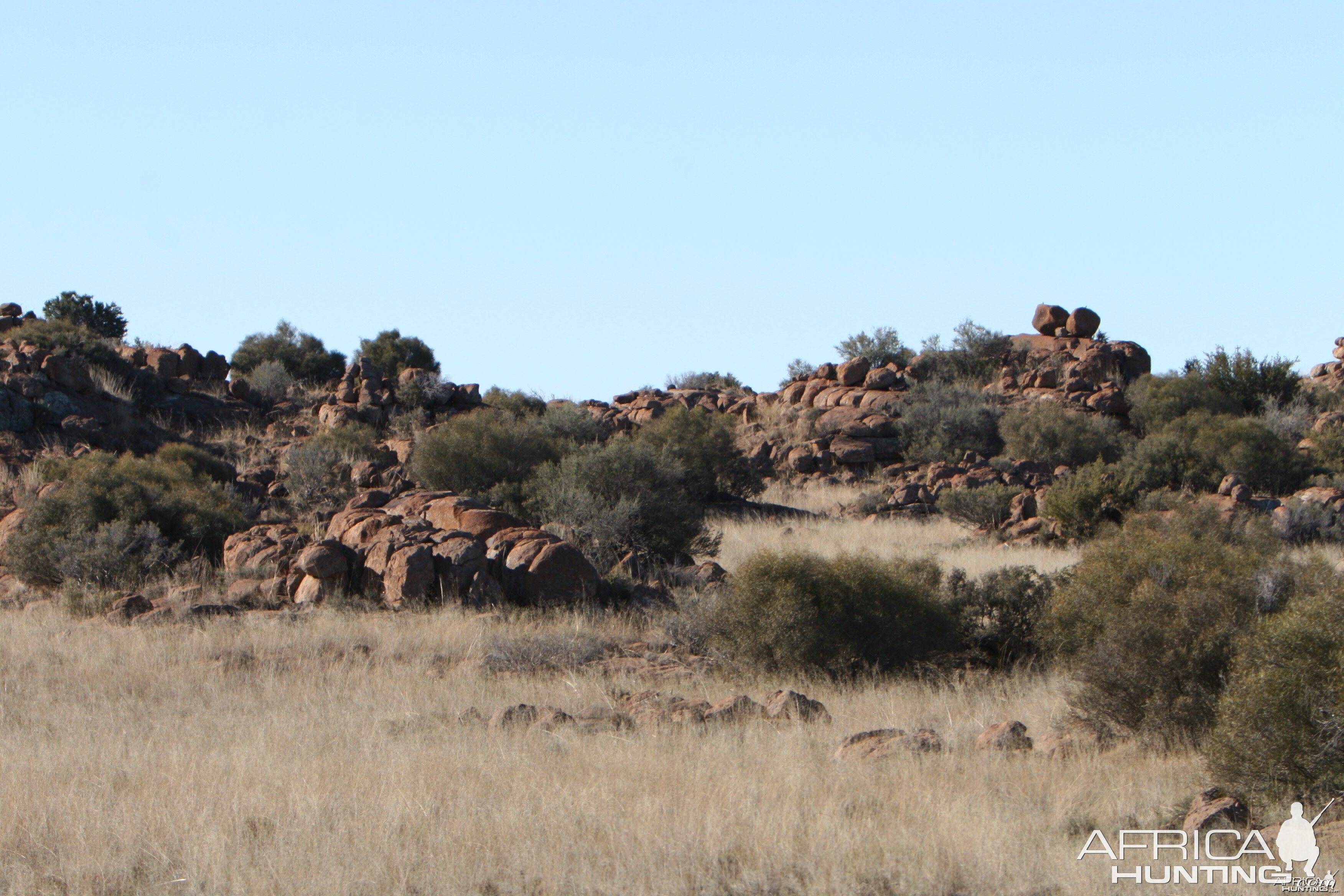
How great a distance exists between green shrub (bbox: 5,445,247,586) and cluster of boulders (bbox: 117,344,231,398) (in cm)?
1499

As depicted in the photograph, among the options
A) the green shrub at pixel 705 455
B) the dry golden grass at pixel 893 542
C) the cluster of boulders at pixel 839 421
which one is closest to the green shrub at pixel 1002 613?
the dry golden grass at pixel 893 542

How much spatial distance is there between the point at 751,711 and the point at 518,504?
12.6 meters

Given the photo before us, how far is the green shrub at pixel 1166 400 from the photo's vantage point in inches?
1332

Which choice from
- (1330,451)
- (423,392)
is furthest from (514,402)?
(1330,451)

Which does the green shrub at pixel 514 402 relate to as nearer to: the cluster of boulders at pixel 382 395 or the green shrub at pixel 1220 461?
the cluster of boulders at pixel 382 395

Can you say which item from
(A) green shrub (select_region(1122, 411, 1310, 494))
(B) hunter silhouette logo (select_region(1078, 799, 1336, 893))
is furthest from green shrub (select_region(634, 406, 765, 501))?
(B) hunter silhouette logo (select_region(1078, 799, 1336, 893))

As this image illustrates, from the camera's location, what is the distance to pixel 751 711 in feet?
29.9

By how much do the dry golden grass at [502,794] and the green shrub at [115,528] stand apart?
4.53 m

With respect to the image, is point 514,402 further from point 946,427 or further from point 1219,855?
point 1219,855

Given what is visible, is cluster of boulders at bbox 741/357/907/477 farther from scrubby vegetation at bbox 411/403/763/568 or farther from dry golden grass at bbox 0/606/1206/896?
dry golden grass at bbox 0/606/1206/896

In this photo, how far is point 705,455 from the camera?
27750 millimetres

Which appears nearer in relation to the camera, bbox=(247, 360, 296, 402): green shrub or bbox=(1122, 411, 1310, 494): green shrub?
bbox=(1122, 411, 1310, 494): green shrub

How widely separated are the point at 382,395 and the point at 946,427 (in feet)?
53.3

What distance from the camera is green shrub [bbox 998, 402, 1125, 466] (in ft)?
105
